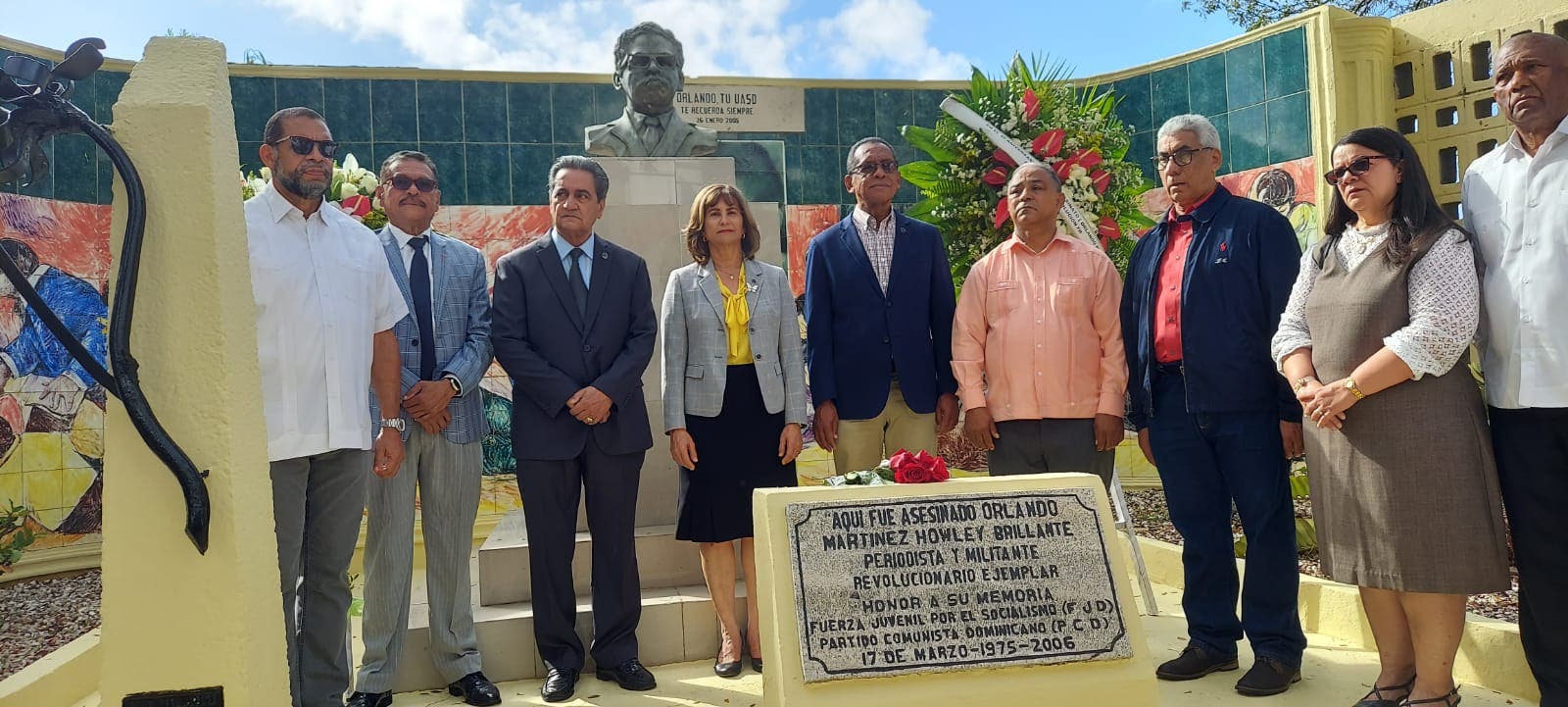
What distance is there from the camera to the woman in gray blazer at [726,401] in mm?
3893

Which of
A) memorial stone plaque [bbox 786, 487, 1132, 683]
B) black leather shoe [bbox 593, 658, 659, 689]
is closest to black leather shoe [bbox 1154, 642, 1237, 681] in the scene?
memorial stone plaque [bbox 786, 487, 1132, 683]

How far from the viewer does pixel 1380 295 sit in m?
3.07

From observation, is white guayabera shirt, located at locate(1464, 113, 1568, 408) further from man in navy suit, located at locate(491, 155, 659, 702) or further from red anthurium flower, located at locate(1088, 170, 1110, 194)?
man in navy suit, located at locate(491, 155, 659, 702)

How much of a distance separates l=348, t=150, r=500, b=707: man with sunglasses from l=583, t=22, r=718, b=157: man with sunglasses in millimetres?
1179

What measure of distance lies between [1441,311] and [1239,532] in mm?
3479

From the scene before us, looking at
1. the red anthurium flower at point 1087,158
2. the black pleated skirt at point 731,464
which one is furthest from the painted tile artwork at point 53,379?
the red anthurium flower at point 1087,158

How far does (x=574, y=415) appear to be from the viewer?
371 centimetres

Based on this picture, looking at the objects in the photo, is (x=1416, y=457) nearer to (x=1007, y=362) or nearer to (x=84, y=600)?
(x=1007, y=362)

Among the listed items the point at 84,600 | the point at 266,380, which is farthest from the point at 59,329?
the point at 84,600

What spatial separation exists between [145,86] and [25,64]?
221mm

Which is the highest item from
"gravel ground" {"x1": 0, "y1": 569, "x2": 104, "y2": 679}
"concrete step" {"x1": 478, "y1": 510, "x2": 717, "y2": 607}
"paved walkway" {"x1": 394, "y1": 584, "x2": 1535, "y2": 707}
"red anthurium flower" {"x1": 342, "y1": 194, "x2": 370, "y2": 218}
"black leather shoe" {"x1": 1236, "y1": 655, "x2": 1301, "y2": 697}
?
"red anthurium flower" {"x1": 342, "y1": 194, "x2": 370, "y2": 218}

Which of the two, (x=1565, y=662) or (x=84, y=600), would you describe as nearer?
(x=1565, y=662)

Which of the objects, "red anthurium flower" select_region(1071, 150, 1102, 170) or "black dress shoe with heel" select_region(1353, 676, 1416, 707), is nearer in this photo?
"black dress shoe with heel" select_region(1353, 676, 1416, 707)

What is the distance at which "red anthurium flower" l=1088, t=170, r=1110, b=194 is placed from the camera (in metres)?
5.35
